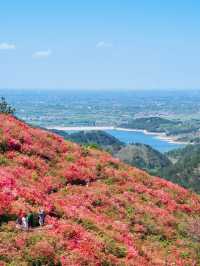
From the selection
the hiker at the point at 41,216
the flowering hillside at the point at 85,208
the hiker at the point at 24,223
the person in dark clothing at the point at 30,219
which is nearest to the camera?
the flowering hillside at the point at 85,208

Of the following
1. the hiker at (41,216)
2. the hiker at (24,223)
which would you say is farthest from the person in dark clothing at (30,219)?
the hiker at (41,216)

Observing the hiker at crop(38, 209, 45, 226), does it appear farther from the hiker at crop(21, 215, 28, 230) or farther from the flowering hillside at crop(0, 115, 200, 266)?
the hiker at crop(21, 215, 28, 230)

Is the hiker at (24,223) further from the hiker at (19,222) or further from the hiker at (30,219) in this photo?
the hiker at (30,219)

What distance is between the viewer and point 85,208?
27.5 m

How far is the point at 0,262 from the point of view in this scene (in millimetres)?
18250

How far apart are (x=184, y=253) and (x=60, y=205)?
6305 mm

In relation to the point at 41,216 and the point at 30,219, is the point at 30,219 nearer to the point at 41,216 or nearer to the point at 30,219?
the point at 30,219

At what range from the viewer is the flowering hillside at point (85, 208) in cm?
2064

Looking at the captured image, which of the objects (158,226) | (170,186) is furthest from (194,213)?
(158,226)

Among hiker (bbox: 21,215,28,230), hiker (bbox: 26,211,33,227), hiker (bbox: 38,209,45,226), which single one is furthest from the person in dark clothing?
hiker (bbox: 38,209,45,226)

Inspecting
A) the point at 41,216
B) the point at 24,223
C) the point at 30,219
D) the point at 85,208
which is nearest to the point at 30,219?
the point at 30,219

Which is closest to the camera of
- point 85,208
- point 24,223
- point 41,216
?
point 24,223

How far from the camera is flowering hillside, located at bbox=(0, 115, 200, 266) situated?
2064 cm

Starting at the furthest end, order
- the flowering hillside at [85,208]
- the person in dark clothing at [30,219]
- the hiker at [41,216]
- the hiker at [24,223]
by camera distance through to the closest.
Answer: the hiker at [41,216], the person in dark clothing at [30,219], the hiker at [24,223], the flowering hillside at [85,208]
